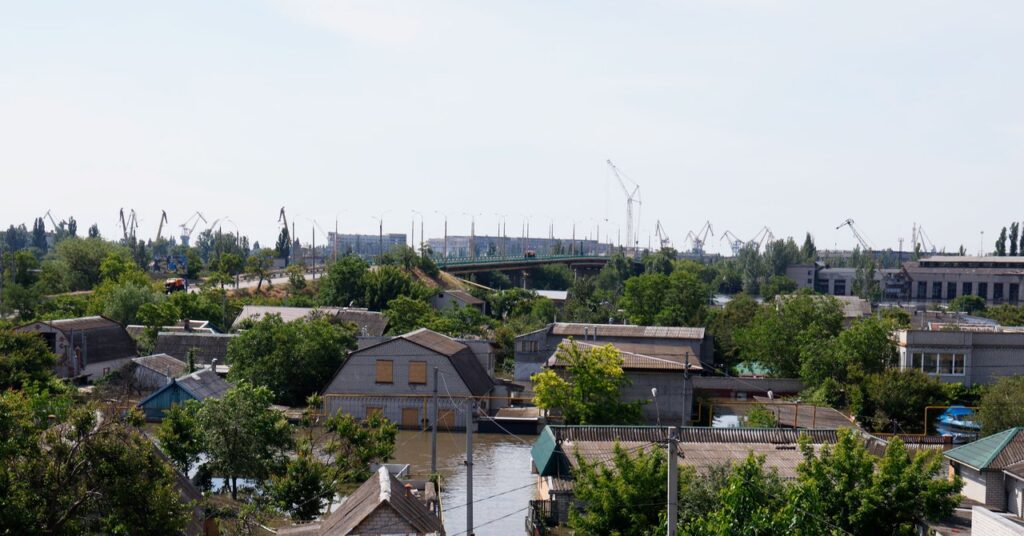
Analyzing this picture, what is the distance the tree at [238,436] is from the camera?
749 inches

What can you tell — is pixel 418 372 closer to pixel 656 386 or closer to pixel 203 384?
pixel 203 384

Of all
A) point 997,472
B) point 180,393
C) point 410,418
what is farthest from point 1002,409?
point 180,393

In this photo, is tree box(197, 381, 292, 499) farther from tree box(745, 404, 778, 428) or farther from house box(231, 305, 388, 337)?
house box(231, 305, 388, 337)

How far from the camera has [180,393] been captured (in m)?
28.0

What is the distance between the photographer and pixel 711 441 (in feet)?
71.0

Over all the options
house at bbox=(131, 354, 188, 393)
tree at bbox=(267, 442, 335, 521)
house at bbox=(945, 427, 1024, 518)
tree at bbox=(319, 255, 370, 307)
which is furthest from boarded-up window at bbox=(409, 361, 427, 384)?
tree at bbox=(319, 255, 370, 307)

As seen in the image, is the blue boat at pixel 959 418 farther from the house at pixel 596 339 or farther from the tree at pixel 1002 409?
the house at pixel 596 339

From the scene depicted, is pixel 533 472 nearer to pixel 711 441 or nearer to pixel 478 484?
pixel 478 484

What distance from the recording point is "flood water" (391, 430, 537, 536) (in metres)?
20.0

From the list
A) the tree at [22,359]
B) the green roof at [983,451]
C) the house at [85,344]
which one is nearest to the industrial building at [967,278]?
the house at [85,344]

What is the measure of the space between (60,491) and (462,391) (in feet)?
61.3

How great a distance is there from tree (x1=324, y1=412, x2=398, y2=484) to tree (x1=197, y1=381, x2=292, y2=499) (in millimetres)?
1291

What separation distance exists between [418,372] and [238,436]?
11342 mm

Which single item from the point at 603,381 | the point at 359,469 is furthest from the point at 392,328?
the point at 359,469
